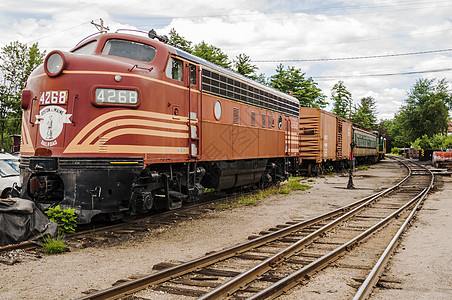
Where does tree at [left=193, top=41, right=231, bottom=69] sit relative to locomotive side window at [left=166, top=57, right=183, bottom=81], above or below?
above

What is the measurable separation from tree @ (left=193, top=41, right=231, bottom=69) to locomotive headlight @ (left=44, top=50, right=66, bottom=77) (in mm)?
28932

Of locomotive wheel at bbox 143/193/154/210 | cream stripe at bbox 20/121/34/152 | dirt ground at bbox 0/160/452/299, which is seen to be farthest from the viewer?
locomotive wheel at bbox 143/193/154/210

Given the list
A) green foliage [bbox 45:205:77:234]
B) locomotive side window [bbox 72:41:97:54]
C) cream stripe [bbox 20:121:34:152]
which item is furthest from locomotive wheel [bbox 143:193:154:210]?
locomotive side window [bbox 72:41:97:54]

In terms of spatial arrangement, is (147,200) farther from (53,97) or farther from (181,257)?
(53,97)

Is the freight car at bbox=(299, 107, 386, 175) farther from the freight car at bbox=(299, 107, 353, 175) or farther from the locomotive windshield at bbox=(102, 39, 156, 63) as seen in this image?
the locomotive windshield at bbox=(102, 39, 156, 63)

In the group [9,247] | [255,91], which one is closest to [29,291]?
[9,247]

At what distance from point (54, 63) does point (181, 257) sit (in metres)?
4.20

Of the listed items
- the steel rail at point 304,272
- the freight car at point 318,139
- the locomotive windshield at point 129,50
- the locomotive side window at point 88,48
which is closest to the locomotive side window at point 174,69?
the locomotive windshield at point 129,50

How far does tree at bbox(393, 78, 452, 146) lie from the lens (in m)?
58.7

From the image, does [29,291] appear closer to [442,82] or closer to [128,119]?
[128,119]

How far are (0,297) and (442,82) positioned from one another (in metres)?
68.1

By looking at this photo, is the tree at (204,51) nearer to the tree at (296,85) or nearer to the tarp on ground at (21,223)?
the tree at (296,85)

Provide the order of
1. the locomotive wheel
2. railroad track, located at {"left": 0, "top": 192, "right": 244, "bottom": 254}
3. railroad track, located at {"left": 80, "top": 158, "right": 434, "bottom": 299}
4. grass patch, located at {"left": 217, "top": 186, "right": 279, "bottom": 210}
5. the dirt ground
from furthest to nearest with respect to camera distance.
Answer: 1. grass patch, located at {"left": 217, "top": 186, "right": 279, "bottom": 210}
2. the locomotive wheel
3. railroad track, located at {"left": 0, "top": 192, "right": 244, "bottom": 254}
4. the dirt ground
5. railroad track, located at {"left": 80, "top": 158, "right": 434, "bottom": 299}

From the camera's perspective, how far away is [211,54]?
36.6m
